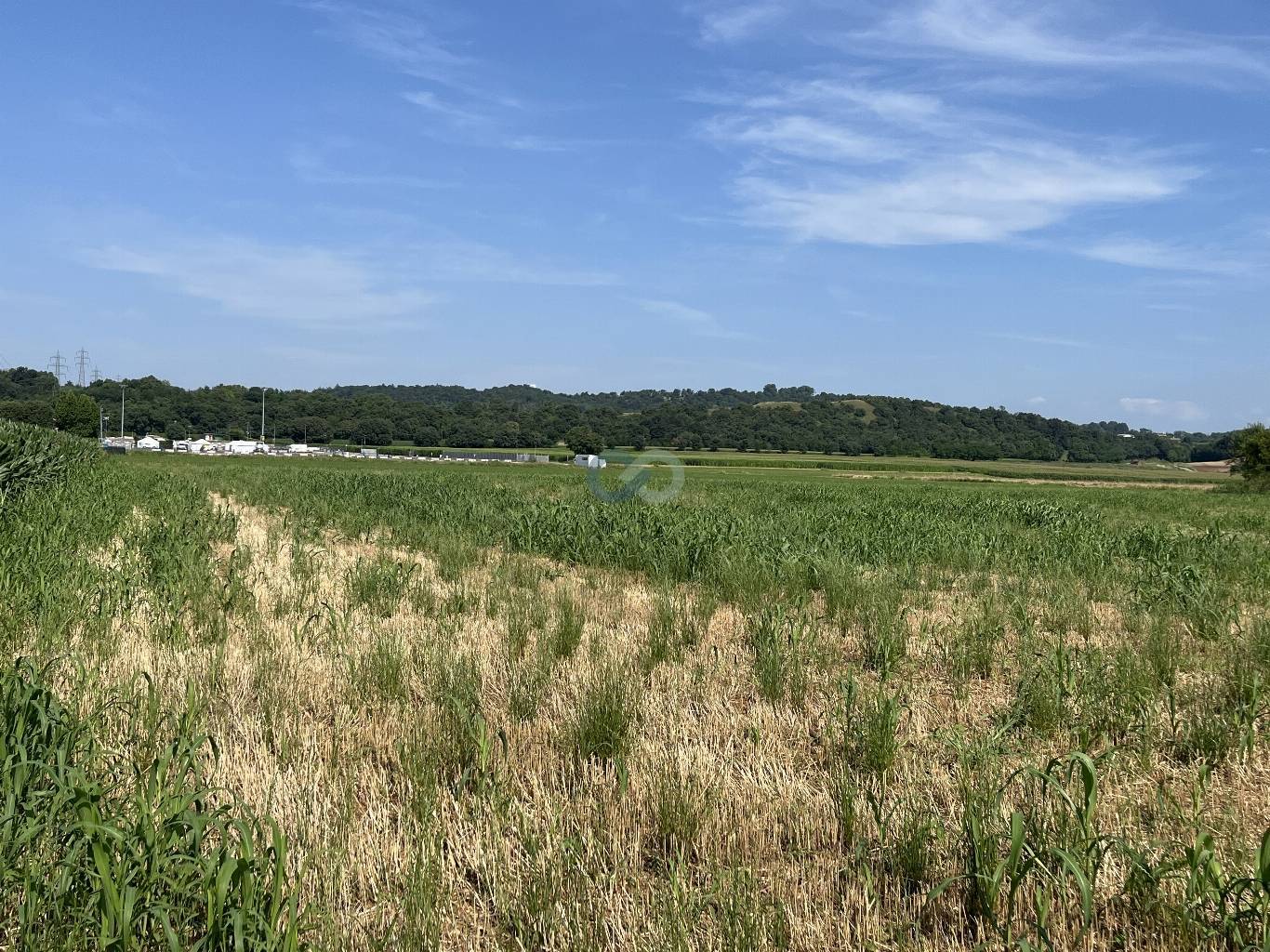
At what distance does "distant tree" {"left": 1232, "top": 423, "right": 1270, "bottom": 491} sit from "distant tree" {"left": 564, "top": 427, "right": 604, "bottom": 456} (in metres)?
77.5

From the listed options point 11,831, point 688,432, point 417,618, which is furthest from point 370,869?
point 688,432

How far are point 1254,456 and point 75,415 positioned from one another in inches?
6924

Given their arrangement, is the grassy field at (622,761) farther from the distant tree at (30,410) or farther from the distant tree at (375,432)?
the distant tree at (30,410)

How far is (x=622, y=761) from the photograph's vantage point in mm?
4379

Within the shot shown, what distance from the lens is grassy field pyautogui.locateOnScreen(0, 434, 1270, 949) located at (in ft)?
10.2

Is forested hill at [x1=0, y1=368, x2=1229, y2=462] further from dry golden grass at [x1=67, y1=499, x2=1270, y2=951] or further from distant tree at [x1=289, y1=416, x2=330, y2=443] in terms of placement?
dry golden grass at [x1=67, y1=499, x2=1270, y2=951]

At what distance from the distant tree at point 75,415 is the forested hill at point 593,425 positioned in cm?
749

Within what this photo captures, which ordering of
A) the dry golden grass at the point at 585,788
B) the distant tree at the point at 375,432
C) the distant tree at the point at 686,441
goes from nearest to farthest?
the dry golden grass at the point at 585,788
the distant tree at the point at 686,441
the distant tree at the point at 375,432

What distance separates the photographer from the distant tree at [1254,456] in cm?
7075

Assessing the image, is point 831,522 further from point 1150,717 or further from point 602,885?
point 602,885

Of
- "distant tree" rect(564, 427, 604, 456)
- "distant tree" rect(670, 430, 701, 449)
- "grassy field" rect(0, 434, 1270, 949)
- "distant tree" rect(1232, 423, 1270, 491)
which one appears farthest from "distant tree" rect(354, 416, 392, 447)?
"grassy field" rect(0, 434, 1270, 949)

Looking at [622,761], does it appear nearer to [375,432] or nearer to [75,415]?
[375,432]

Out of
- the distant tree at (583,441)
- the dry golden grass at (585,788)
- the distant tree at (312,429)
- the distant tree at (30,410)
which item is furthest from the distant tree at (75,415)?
the dry golden grass at (585,788)

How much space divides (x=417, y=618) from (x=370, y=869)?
208 inches
